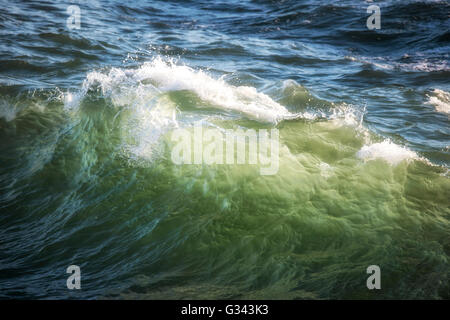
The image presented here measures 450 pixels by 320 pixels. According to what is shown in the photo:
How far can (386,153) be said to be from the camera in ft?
15.7

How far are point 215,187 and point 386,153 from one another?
193 cm

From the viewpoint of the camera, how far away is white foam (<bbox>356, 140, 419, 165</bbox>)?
473 centimetres

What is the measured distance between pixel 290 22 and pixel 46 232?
10.7 meters

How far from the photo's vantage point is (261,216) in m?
4.01

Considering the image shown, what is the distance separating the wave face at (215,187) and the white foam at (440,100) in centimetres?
3

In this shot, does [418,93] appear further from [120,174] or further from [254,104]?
[120,174]

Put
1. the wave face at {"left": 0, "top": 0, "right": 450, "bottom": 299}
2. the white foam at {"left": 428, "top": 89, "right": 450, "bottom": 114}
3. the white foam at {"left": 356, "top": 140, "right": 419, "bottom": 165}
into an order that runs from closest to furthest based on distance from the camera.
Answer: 1. the wave face at {"left": 0, "top": 0, "right": 450, "bottom": 299}
2. the white foam at {"left": 356, "top": 140, "right": 419, "bottom": 165}
3. the white foam at {"left": 428, "top": 89, "right": 450, "bottom": 114}

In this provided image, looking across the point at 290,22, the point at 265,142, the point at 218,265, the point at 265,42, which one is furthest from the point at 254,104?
the point at 290,22

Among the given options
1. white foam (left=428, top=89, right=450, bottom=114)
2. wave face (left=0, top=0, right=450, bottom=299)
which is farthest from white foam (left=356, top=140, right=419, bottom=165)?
white foam (left=428, top=89, right=450, bottom=114)

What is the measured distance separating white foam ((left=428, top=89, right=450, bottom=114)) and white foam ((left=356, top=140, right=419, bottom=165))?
2364mm

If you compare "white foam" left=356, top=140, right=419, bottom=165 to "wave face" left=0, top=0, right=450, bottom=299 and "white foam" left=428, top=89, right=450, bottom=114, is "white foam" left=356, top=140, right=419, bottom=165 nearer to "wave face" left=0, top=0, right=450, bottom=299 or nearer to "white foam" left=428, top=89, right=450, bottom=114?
"wave face" left=0, top=0, right=450, bottom=299

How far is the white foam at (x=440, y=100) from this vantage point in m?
6.85

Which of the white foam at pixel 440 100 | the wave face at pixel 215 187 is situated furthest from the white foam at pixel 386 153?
the white foam at pixel 440 100

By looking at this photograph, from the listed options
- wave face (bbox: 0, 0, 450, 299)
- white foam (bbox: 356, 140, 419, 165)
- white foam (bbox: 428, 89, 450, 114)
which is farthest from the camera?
white foam (bbox: 428, 89, 450, 114)
